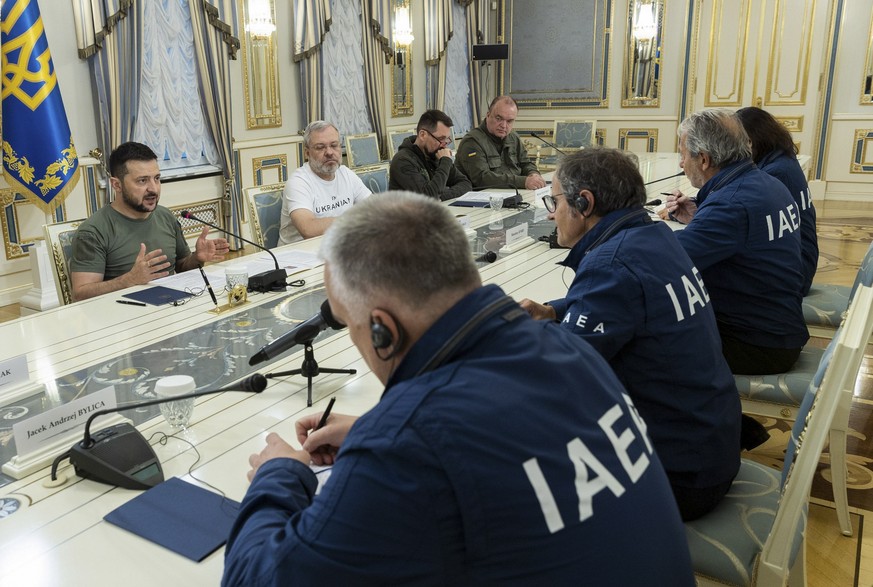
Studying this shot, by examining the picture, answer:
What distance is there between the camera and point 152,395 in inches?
61.9

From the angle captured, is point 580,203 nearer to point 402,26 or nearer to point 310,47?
point 310,47

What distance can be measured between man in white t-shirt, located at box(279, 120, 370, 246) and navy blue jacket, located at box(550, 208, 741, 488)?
203 cm

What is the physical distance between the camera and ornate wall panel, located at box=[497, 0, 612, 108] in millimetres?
8438

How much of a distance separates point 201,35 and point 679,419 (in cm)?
499

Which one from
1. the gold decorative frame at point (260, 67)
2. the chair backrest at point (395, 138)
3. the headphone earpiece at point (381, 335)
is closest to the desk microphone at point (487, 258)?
the headphone earpiece at point (381, 335)

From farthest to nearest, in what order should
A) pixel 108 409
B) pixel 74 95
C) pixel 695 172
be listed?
1. pixel 74 95
2. pixel 695 172
3. pixel 108 409

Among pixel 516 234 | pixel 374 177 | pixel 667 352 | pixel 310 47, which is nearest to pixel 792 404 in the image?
pixel 667 352

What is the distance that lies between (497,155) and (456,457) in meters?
4.48

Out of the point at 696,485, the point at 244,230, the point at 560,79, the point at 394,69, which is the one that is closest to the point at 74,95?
the point at 244,230

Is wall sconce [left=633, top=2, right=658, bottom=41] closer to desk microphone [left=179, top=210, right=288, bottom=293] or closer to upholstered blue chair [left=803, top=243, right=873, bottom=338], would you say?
upholstered blue chair [left=803, top=243, right=873, bottom=338]

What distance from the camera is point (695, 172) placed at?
8.23ft

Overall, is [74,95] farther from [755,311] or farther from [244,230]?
[755,311]

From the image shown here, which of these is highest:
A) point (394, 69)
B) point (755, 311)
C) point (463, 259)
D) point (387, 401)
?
point (394, 69)

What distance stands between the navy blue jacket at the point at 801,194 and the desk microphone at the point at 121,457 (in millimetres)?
2427
